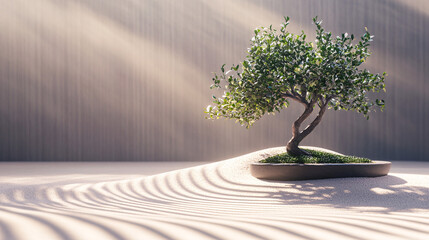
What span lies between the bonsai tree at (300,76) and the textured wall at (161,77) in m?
4.43

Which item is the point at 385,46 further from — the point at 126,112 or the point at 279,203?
the point at 279,203

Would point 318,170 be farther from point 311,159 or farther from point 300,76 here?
point 300,76

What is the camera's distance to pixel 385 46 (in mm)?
8320

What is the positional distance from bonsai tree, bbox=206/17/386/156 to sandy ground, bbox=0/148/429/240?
0.82 m

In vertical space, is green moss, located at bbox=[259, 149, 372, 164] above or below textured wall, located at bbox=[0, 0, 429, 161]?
below

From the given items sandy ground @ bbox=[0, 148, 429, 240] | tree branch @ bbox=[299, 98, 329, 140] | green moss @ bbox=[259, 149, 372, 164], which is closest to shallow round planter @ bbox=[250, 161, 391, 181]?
sandy ground @ bbox=[0, 148, 429, 240]

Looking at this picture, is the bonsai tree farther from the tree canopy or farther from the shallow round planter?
the shallow round planter

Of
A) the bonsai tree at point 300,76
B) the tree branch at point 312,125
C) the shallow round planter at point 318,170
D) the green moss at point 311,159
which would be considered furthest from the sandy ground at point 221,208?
the bonsai tree at point 300,76

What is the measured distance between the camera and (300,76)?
12.4ft

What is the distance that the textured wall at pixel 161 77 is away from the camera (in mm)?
8203

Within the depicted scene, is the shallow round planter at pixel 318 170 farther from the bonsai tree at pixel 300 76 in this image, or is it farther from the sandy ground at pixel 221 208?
the bonsai tree at pixel 300 76

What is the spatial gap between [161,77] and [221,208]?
6428 millimetres

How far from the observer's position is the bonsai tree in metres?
3.72

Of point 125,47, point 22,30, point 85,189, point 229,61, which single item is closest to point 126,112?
point 125,47
